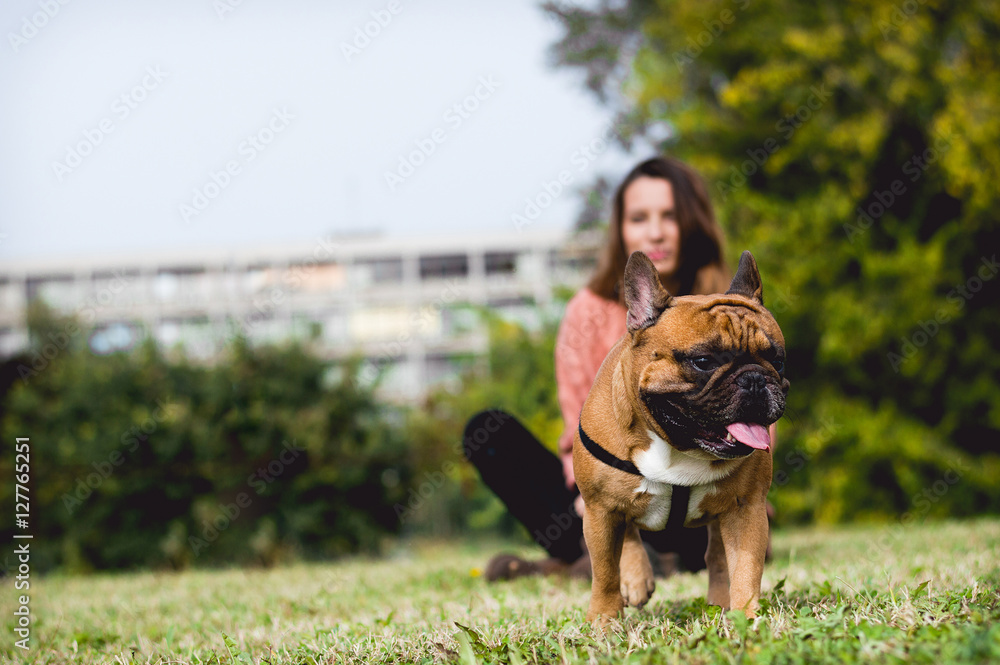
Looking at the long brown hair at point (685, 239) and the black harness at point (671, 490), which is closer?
the black harness at point (671, 490)

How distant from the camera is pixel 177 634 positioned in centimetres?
325

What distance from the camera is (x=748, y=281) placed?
2.44 m

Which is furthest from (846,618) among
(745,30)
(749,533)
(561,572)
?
(745,30)

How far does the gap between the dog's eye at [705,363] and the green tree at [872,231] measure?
250 inches

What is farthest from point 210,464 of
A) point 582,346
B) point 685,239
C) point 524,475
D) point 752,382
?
point 752,382

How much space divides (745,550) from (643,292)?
766mm

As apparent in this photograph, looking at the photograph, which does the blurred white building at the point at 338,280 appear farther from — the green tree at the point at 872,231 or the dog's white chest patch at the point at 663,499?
the dog's white chest patch at the point at 663,499

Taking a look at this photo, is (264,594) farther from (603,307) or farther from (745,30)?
(745,30)

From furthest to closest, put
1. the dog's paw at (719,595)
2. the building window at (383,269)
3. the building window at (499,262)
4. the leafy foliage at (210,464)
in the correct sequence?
the building window at (499,262)
the building window at (383,269)
the leafy foliage at (210,464)
the dog's paw at (719,595)

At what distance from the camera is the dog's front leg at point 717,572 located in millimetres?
2592

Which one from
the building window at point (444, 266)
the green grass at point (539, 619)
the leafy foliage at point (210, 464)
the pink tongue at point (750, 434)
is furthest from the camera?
the building window at point (444, 266)

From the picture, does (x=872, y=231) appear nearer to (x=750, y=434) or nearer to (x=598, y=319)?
(x=598, y=319)

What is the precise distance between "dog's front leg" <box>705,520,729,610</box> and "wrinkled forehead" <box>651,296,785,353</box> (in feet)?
2.29

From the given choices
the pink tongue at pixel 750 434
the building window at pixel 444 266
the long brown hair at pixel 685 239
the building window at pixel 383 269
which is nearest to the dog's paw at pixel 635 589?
the pink tongue at pixel 750 434
